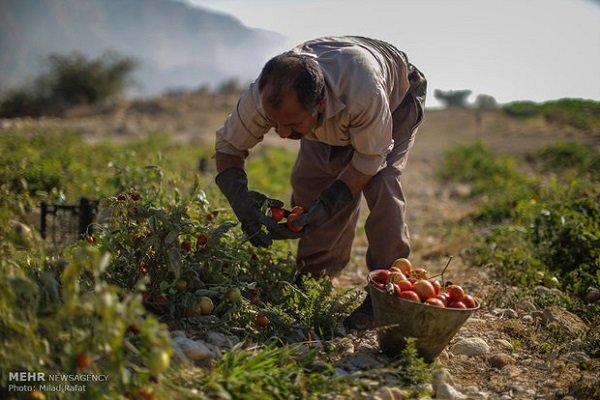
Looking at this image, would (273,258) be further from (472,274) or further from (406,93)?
(472,274)

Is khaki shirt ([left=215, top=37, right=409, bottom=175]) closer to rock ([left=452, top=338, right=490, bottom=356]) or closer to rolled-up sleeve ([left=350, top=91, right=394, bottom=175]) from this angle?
rolled-up sleeve ([left=350, top=91, right=394, bottom=175])

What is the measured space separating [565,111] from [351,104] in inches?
609

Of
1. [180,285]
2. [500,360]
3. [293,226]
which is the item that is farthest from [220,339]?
[500,360]

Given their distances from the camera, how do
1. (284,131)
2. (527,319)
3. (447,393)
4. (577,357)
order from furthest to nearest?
(527,319) < (577,357) < (284,131) < (447,393)

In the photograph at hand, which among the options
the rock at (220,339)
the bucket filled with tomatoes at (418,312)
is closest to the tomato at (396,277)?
the bucket filled with tomatoes at (418,312)

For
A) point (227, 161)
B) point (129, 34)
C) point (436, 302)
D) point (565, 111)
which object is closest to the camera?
point (436, 302)

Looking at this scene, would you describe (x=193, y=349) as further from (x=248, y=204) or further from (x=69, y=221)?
(x=69, y=221)

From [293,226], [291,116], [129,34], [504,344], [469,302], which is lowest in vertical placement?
[504,344]

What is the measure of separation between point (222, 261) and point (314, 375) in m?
0.87

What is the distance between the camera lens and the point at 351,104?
2.76 meters

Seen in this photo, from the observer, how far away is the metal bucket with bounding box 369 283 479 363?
2494 millimetres

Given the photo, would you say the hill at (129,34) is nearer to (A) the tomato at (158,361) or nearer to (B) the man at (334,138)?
(B) the man at (334,138)

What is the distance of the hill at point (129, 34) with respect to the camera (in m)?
58.5

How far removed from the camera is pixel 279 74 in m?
2.61
